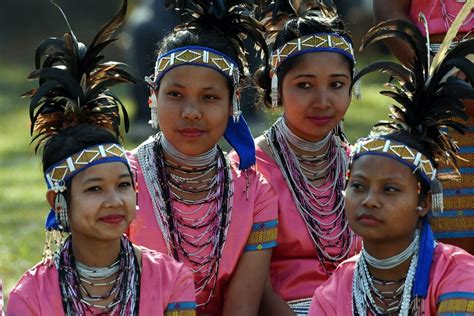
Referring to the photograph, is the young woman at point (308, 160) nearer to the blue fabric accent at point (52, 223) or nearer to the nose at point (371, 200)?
the nose at point (371, 200)

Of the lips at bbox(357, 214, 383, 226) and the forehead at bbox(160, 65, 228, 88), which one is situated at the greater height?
the forehead at bbox(160, 65, 228, 88)

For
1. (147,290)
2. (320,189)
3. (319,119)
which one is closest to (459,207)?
(320,189)

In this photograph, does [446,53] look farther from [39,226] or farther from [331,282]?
[39,226]

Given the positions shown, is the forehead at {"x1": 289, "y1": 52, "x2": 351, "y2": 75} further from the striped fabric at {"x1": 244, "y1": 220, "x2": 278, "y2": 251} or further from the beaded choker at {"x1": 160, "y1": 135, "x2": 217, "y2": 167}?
the striped fabric at {"x1": 244, "y1": 220, "x2": 278, "y2": 251}

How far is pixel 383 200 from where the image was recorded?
16.8 ft

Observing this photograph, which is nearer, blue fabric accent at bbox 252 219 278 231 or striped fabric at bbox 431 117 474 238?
blue fabric accent at bbox 252 219 278 231

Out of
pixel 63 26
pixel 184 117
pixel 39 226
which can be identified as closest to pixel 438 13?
pixel 184 117

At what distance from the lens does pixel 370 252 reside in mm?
5203

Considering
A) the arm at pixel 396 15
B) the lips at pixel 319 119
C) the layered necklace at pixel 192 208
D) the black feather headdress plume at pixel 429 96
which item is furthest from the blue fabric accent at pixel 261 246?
the arm at pixel 396 15

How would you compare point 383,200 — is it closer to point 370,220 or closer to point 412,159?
point 370,220

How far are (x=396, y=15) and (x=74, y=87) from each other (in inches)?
68.0

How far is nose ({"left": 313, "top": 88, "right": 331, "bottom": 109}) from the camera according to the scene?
588 centimetres

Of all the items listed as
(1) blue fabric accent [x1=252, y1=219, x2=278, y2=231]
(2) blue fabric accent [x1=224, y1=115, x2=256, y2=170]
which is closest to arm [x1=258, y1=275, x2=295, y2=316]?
(1) blue fabric accent [x1=252, y1=219, x2=278, y2=231]

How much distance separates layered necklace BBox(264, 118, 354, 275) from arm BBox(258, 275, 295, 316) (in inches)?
11.5
